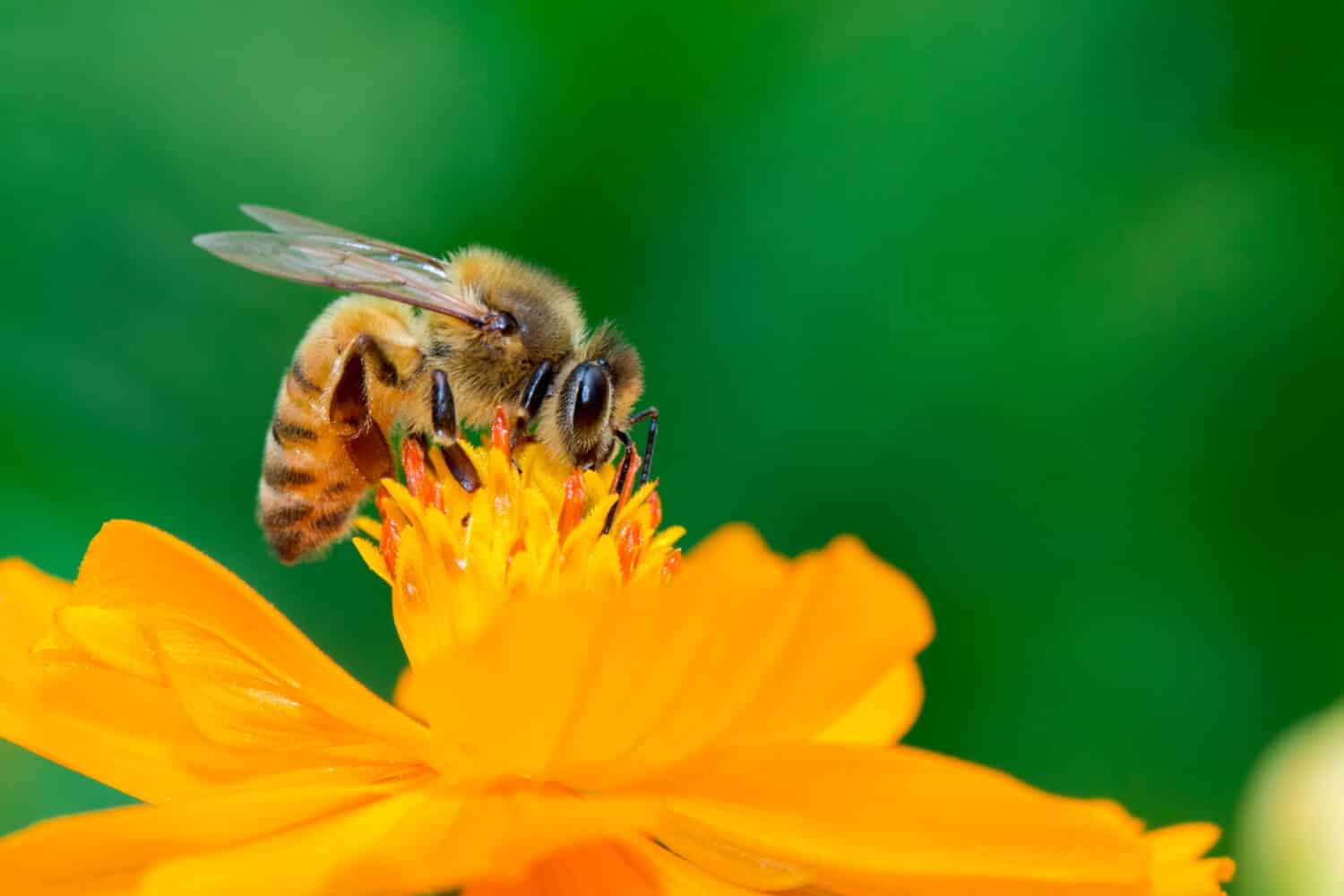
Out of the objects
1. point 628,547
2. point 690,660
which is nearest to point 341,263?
point 628,547

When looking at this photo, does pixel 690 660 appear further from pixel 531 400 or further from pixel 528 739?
pixel 531 400

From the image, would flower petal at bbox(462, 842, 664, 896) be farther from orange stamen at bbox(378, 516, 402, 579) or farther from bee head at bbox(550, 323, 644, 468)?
bee head at bbox(550, 323, 644, 468)

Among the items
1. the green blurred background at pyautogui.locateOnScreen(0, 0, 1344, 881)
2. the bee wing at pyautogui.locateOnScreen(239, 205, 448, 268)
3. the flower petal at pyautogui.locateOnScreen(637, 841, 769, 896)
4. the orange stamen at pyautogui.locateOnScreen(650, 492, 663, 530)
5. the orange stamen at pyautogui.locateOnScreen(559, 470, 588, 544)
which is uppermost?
the green blurred background at pyautogui.locateOnScreen(0, 0, 1344, 881)

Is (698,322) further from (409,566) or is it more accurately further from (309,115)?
(409,566)

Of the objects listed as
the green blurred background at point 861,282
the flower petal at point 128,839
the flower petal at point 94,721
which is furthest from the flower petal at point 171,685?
the green blurred background at point 861,282

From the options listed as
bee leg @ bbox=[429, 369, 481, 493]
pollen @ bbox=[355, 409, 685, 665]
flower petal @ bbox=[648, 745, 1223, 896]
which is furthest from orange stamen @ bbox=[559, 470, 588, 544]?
flower petal @ bbox=[648, 745, 1223, 896]

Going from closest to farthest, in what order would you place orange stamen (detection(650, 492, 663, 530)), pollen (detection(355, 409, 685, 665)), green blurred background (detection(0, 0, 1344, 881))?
pollen (detection(355, 409, 685, 665)) < orange stamen (detection(650, 492, 663, 530)) < green blurred background (detection(0, 0, 1344, 881))
